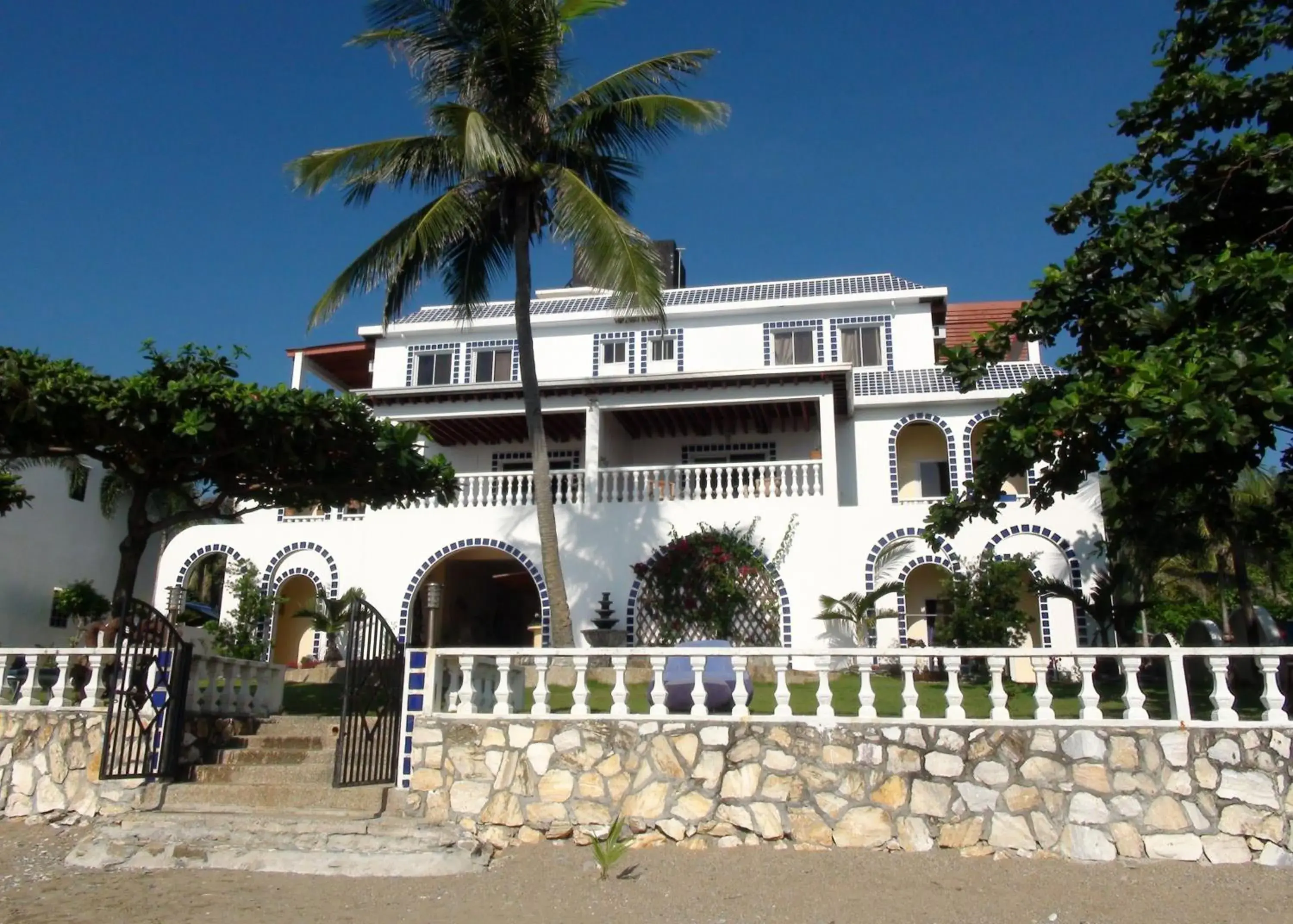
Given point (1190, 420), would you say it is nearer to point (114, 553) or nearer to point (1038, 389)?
point (1038, 389)

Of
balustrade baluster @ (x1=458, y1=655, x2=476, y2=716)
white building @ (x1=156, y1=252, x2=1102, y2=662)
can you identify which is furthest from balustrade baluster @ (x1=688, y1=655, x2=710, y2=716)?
white building @ (x1=156, y1=252, x2=1102, y2=662)

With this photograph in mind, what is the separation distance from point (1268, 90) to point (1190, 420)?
402cm

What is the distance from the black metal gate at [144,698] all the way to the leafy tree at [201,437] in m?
0.53

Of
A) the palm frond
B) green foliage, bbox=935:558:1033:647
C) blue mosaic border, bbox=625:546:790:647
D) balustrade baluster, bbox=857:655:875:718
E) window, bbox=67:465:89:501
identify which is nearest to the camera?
balustrade baluster, bbox=857:655:875:718

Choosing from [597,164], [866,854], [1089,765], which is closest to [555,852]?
[866,854]

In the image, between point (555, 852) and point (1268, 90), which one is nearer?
point (555, 852)

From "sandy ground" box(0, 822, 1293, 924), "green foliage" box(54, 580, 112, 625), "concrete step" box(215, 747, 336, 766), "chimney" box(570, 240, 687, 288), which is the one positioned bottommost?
"sandy ground" box(0, 822, 1293, 924)

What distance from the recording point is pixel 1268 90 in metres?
9.84

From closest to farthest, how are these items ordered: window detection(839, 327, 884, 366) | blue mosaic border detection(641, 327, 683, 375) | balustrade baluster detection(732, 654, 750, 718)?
balustrade baluster detection(732, 654, 750, 718), window detection(839, 327, 884, 366), blue mosaic border detection(641, 327, 683, 375)

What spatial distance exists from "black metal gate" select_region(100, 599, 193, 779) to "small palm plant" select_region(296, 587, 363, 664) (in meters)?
10.2

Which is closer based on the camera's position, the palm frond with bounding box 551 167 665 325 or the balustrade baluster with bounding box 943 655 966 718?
the balustrade baluster with bounding box 943 655 966 718

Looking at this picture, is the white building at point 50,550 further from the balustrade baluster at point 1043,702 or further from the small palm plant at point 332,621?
the balustrade baluster at point 1043,702

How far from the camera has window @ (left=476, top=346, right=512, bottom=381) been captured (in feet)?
82.0

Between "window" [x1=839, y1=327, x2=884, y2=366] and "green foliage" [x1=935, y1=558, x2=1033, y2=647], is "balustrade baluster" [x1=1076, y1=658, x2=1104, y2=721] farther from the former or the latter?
"window" [x1=839, y1=327, x2=884, y2=366]
